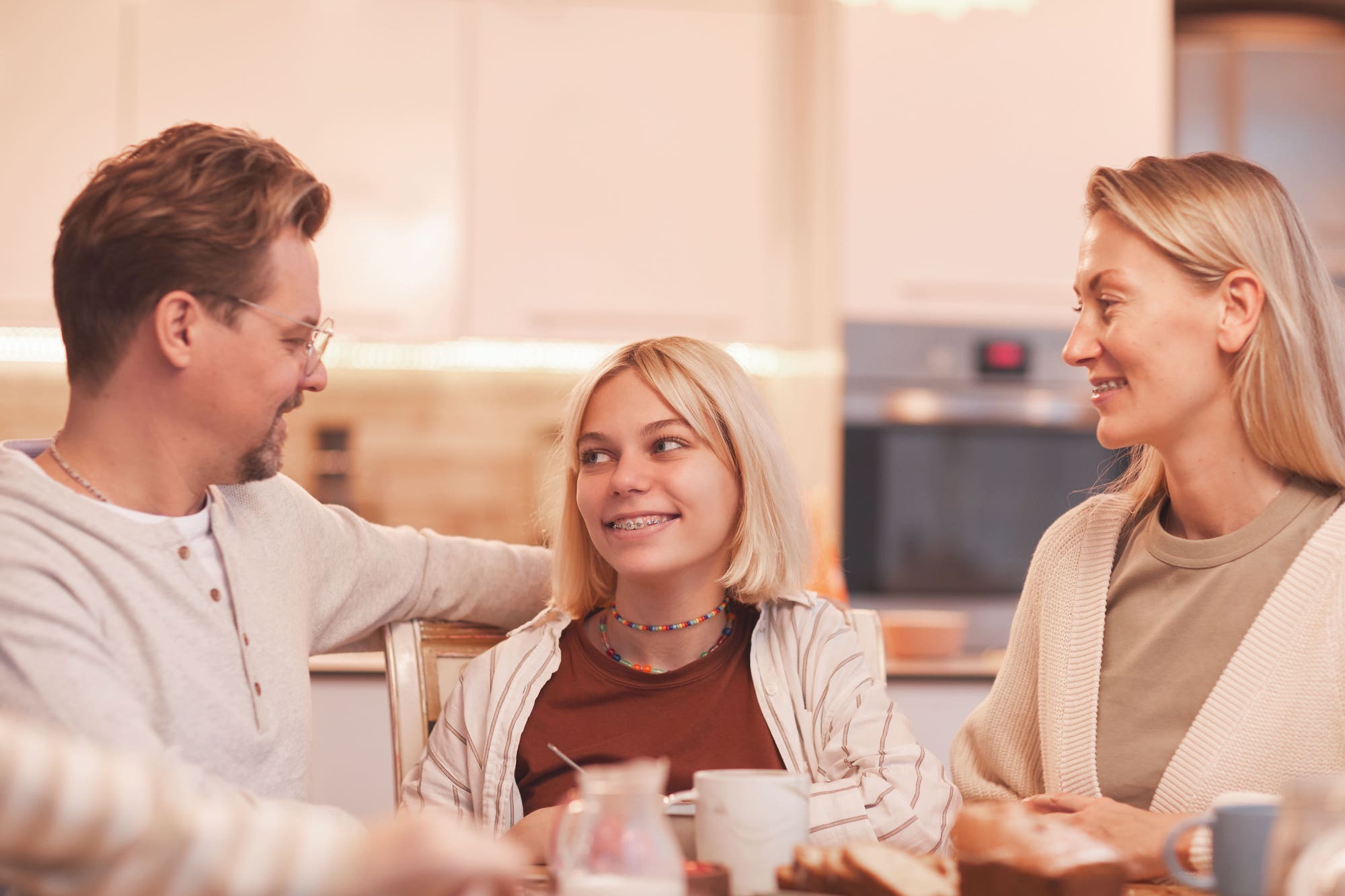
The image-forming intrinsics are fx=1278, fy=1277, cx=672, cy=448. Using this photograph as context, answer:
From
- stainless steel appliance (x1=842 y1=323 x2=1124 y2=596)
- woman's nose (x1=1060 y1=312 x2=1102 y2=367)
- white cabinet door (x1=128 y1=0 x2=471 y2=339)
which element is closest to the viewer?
woman's nose (x1=1060 y1=312 x2=1102 y2=367)

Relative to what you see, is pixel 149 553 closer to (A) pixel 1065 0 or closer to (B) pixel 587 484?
(B) pixel 587 484

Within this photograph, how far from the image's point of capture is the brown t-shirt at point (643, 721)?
1.40 metres

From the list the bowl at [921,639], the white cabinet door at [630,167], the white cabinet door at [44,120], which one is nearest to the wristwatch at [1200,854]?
the bowl at [921,639]

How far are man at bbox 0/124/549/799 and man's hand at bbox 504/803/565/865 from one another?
0.83 ft

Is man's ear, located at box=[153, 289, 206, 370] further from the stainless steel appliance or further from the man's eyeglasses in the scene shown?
the stainless steel appliance

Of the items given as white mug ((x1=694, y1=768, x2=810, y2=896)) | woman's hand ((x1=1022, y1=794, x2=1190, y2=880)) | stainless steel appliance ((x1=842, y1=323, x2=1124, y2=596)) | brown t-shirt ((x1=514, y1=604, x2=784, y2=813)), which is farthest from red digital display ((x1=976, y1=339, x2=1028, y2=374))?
white mug ((x1=694, y1=768, x2=810, y2=896))

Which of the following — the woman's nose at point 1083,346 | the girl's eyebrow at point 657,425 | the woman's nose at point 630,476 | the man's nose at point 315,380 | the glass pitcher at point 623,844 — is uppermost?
the woman's nose at point 1083,346

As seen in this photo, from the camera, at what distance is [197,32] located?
320 centimetres

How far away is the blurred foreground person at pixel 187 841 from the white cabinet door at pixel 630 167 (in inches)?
105

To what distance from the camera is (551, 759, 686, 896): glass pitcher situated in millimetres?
758

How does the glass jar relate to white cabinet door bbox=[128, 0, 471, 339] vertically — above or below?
below

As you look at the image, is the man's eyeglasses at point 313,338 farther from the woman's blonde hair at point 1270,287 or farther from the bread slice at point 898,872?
the woman's blonde hair at point 1270,287

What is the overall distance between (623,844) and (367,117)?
2.82 metres

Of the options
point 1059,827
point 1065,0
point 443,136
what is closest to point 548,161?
point 443,136
